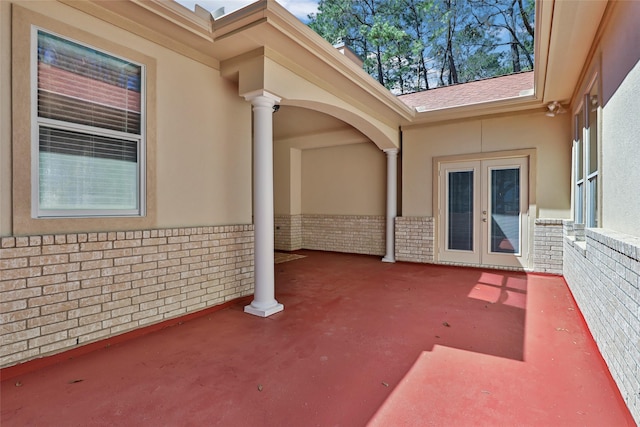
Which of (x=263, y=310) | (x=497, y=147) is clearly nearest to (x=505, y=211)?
(x=497, y=147)

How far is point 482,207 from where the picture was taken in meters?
6.30

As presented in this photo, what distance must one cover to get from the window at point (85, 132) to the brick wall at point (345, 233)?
566 cm

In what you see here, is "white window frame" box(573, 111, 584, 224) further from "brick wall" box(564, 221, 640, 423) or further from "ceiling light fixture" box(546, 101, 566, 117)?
"brick wall" box(564, 221, 640, 423)

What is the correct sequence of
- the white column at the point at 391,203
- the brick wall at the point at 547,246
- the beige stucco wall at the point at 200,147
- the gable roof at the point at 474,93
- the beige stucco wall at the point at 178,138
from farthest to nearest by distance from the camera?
1. the white column at the point at 391,203
2. the gable roof at the point at 474,93
3. the brick wall at the point at 547,246
4. the beige stucco wall at the point at 200,147
5. the beige stucco wall at the point at 178,138

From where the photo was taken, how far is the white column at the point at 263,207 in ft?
12.4

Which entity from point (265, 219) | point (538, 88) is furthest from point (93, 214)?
point (538, 88)

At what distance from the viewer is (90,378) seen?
239 centimetres

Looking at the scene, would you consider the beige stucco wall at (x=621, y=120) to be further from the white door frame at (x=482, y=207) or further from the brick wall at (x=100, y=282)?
the brick wall at (x=100, y=282)

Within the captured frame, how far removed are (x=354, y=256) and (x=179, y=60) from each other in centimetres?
568

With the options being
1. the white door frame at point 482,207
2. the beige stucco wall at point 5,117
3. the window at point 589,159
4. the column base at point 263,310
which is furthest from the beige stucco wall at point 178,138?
the white door frame at point 482,207

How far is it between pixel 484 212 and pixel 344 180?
338cm

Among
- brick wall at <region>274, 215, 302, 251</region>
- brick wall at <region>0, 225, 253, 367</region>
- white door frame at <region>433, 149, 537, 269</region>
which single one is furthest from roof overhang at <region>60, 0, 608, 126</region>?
brick wall at <region>274, 215, 302, 251</region>

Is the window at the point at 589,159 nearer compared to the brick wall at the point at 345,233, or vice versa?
the window at the point at 589,159

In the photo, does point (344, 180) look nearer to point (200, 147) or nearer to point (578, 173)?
point (578, 173)
